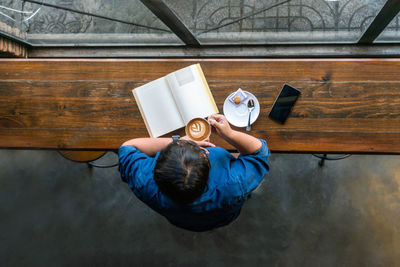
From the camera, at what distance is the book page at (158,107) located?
1.79m

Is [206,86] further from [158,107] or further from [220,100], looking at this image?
[158,107]

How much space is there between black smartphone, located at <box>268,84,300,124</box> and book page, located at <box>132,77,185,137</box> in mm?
622

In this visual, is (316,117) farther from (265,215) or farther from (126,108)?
(265,215)

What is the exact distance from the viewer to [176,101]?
1787 mm

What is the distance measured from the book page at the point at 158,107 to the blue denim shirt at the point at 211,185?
29cm

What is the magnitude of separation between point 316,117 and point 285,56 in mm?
1153

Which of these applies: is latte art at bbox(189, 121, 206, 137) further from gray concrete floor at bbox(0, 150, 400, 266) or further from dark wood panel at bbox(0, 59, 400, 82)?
gray concrete floor at bbox(0, 150, 400, 266)

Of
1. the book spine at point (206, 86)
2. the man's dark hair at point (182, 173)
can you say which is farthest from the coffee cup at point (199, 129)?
the man's dark hair at point (182, 173)

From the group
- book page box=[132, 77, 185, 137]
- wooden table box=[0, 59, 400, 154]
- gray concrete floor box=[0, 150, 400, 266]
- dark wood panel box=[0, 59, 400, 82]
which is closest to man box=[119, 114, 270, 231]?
book page box=[132, 77, 185, 137]

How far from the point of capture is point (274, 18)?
8.87 feet

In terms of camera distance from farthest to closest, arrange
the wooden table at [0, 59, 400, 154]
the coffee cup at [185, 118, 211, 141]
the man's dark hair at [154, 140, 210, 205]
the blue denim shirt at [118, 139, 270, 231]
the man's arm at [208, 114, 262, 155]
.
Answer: the wooden table at [0, 59, 400, 154]
the coffee cup at [185, 118, 211, 141]
the man's arm at [208, 114, 262, 155]
the blue denim shirt at [118, 139, 270, 231]
the man's dark hair at [154, 140, 210, 205]

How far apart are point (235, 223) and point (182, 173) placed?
1971mm

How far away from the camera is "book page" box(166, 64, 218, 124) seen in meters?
1.77

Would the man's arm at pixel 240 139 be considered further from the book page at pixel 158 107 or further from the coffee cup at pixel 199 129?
the book page at pixel 158 107
